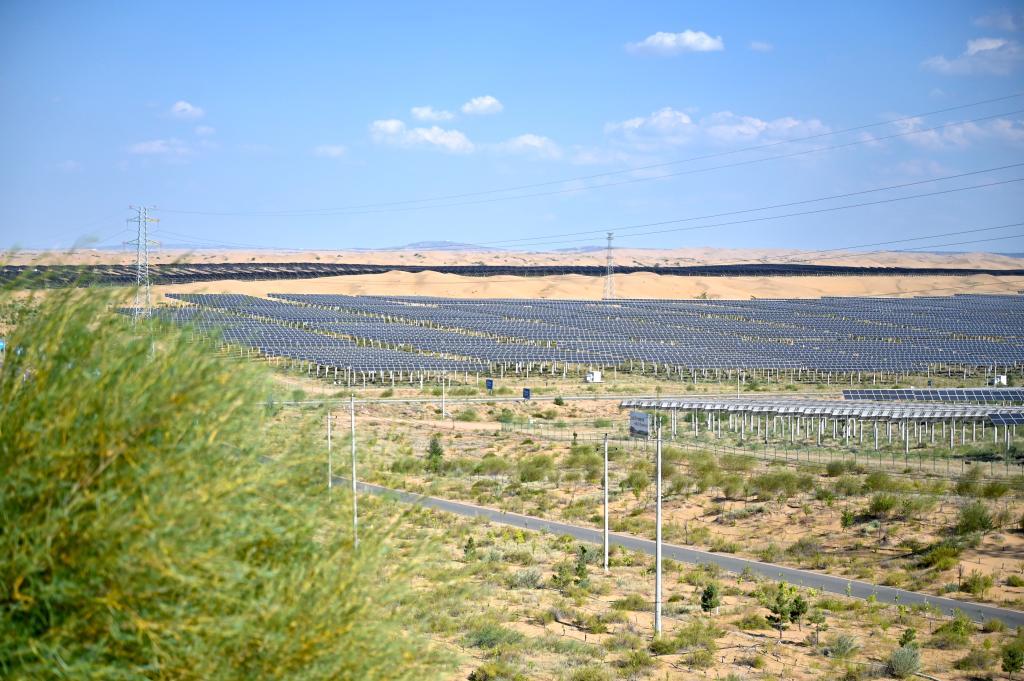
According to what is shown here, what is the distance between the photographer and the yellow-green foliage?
22.6 ft

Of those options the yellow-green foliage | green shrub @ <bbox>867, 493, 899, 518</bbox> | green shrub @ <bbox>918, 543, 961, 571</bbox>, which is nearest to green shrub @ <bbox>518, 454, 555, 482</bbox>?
green shrub @ <bbox>867, 493, 899, 518</bbox>

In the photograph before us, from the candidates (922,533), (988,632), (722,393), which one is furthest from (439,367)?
(988,632)

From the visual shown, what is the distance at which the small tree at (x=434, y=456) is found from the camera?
42.1m

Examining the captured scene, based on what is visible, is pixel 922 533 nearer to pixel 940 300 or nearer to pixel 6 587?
pixel 6 587

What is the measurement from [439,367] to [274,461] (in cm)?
5335

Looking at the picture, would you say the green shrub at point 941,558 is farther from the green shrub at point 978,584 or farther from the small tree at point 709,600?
the small tree at point 709,600

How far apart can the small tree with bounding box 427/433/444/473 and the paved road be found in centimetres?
447

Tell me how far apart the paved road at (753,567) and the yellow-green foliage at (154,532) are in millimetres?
12149

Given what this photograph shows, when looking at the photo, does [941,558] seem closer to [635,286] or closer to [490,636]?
[490,636]

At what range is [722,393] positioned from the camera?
61656mm

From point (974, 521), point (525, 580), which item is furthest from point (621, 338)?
point (525, 580)

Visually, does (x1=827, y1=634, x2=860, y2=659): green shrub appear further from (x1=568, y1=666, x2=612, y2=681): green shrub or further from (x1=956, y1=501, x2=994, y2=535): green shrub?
(x1=956, y1=501, x2=994, y2=535): green shrub

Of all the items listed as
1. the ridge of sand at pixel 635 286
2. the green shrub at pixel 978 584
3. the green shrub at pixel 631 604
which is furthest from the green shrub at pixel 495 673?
the ridge of sand at pixel 635 286

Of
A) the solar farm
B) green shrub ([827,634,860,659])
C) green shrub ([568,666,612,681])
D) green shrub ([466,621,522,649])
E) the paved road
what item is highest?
the solar farm
